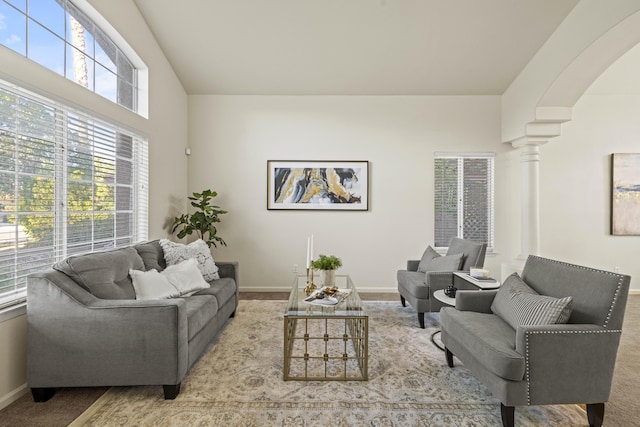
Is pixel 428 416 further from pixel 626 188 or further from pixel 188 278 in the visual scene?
pixel 626 188

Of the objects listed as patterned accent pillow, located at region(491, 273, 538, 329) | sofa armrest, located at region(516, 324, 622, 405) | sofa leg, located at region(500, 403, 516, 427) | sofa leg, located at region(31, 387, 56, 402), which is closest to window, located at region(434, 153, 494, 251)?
patterned accent pillow, located at region(491, 273, 538, 329)

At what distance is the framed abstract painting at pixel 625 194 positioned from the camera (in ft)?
17.2

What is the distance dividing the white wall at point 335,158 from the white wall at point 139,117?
474 mm

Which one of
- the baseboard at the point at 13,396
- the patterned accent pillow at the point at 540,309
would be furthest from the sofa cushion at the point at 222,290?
the patterned accent pillow at the point at 540,309

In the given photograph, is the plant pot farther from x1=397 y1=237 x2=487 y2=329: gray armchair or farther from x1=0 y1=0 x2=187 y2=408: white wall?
x1=0 y1=0 x2=187 y2=408: white wall

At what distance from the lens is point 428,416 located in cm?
218

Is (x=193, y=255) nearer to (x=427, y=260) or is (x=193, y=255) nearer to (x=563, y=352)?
(x=427, y=260)

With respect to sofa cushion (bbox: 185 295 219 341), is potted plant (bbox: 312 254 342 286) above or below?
above

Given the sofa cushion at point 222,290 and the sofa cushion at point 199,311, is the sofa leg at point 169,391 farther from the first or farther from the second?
the sofa cushion at point 222,290

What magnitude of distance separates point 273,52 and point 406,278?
3.23 meters

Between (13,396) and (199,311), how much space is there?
48.0 inches

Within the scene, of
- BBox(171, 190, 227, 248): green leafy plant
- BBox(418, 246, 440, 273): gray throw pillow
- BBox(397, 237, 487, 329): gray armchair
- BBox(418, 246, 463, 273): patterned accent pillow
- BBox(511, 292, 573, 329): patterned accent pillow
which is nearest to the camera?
BBox(511, 292, 573, 329): patterned accent pillow

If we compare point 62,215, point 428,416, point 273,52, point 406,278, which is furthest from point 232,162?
point 428,416

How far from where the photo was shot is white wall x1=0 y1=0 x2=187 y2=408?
2326mm
